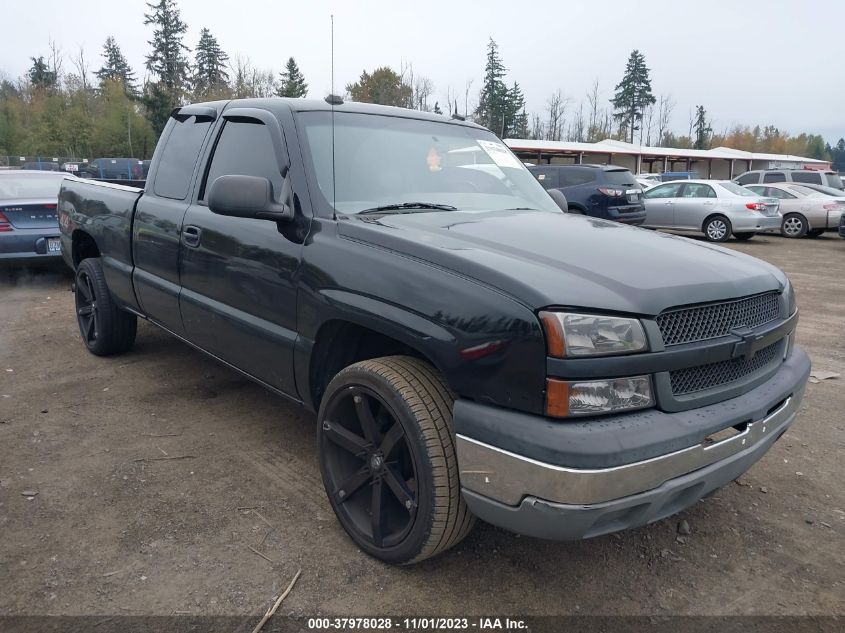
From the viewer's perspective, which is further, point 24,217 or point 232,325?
point 24,217

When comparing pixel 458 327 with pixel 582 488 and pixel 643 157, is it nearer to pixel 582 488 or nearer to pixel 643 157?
pixel 582 488

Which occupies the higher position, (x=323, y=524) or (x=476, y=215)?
(x=476, y=215)

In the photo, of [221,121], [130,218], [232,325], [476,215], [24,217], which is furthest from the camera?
[24,217]

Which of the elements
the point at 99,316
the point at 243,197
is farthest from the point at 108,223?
the point at 243,197

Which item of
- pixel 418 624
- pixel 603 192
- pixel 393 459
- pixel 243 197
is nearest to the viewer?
pixel 418 624

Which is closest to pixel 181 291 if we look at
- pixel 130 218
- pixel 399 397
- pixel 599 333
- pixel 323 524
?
pixel 130 218

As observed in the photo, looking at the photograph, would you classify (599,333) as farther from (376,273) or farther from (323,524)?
(323,524)

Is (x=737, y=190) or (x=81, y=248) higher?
(x=737, y=190)

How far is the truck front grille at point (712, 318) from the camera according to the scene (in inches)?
83.6

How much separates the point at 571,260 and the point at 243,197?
1380 millimetres

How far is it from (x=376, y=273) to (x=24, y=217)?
718cm

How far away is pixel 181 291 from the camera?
369cm

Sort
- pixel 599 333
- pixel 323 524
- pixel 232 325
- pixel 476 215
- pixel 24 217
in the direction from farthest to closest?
pixel 24 217 → pixel 232 325 → pixel 476 215 → pixel 323 524 → pixel 599 333

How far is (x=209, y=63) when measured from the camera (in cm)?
6769
